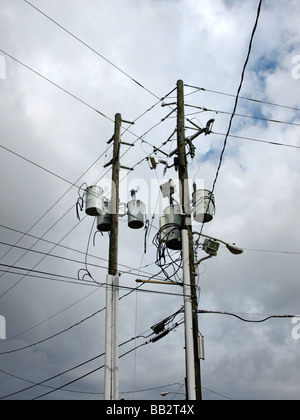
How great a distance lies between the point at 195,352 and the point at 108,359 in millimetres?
1934

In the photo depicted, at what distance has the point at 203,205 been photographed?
9.52 metres

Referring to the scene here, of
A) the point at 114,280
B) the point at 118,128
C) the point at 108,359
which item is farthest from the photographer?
the point at 118,128

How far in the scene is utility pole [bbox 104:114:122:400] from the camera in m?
8.02

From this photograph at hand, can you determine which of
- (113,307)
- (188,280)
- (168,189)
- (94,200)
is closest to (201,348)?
(188,280)

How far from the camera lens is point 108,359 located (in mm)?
8203

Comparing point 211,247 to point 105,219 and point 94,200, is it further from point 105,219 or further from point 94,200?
point 94,200

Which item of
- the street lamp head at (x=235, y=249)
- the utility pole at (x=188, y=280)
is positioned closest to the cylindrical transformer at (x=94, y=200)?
the utility pole at (x=188, y=280)

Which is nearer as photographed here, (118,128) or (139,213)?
(139,213)

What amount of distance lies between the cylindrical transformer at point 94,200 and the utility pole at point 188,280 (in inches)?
91.2

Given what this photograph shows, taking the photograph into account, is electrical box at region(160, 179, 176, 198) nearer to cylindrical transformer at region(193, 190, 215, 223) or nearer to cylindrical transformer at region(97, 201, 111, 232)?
cylindrical transformer at region(193, 190, 215, 223)

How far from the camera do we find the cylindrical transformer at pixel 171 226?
30.9 feet

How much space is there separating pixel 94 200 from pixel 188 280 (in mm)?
3558
